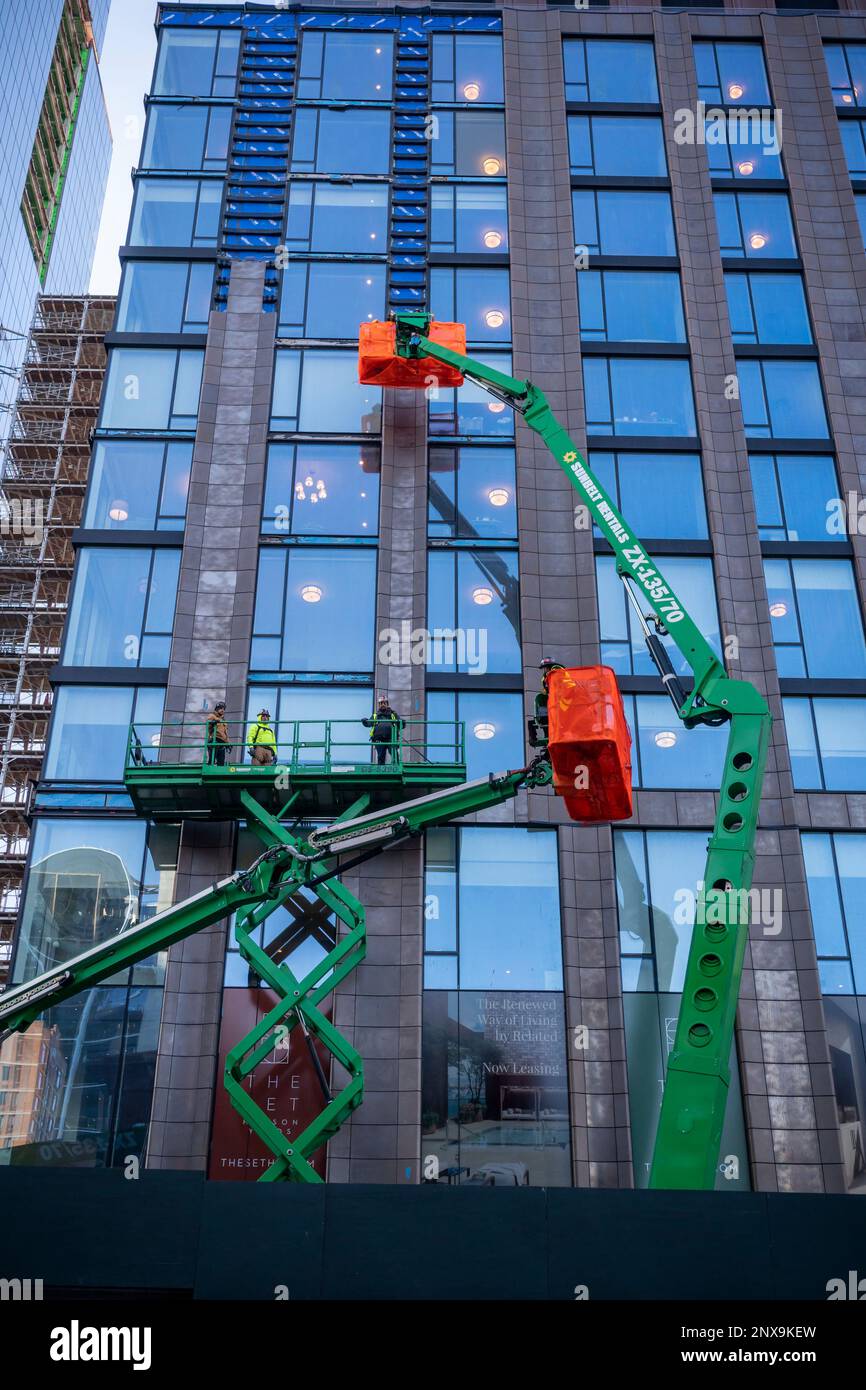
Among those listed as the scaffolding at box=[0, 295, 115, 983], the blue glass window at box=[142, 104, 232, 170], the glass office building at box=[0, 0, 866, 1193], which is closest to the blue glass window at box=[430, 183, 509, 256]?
the glass office building at box=[0, 0, 866, 1193]

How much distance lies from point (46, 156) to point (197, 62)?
244 ft

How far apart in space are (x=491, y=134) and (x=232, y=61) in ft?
29.2

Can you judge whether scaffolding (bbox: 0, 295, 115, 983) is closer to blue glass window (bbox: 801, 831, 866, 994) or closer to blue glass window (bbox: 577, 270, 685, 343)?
blue glass window (bbox: 577, 270, 685, 343)

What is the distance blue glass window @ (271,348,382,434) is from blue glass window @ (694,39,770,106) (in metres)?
15.5

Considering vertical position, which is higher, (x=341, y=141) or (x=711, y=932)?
(x=341, y=141)

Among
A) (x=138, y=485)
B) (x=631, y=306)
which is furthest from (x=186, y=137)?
(x=631, y=306)

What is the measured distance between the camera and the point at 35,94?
96.4m

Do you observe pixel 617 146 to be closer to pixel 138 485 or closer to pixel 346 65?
pixel 346 65

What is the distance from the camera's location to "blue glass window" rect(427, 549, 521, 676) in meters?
31.2

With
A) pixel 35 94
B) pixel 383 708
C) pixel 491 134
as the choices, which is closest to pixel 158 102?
pixel 491 134

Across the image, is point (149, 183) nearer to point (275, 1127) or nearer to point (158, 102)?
point (158, 102)

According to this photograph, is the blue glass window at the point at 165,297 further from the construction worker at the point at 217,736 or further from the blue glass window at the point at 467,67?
the construction worker at the point at 217,736

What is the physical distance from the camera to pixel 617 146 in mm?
38469

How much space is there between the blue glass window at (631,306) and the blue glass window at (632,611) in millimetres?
7520
